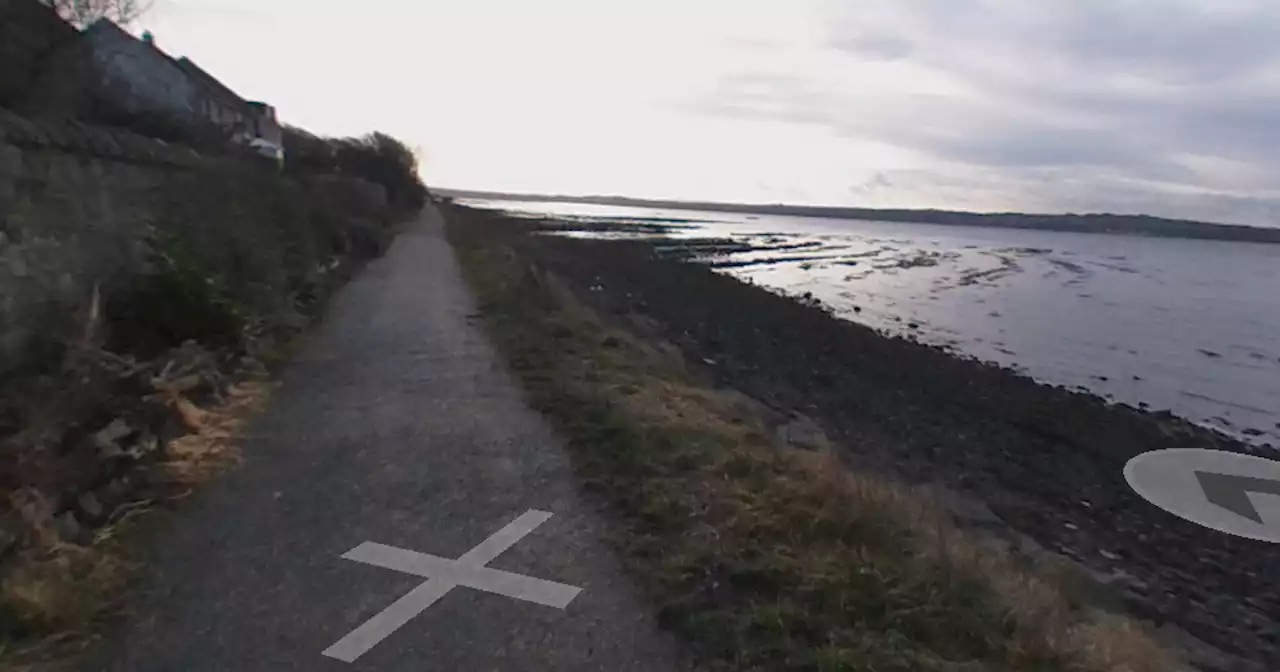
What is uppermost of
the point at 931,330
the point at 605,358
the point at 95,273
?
the point at 95,273

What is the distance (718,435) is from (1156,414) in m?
12.0

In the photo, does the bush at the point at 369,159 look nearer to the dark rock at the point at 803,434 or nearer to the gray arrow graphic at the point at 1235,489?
the dark rock at the point at 803,434

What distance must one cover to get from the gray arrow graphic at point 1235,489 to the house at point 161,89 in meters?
13.2

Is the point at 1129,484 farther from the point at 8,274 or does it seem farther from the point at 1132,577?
the point at 8,274

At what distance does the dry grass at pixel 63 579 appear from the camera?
11.5 ft

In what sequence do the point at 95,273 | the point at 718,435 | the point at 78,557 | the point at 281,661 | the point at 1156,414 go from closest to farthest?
the point at 281,661 < the point at 78,557 < the point at 95,273 < the point at 718,435 < the point at 1156,414

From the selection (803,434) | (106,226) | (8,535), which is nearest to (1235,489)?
(803,434)

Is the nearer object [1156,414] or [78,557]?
[78,557]

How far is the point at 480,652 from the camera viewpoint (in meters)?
3.63

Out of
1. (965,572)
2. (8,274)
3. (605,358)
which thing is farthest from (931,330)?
(8,274)

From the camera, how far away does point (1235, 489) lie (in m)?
10.1

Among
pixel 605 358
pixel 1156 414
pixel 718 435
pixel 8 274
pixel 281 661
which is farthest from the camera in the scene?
pixel 1156 414
